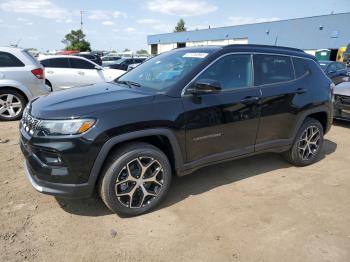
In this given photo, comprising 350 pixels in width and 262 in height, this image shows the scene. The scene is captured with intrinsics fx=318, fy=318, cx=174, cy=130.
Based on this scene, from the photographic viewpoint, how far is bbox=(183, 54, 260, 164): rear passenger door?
11.6ft

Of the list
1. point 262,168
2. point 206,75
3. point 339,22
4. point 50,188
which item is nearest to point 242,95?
point 206,75

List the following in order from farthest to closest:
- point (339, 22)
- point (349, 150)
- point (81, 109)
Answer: point (339, 22), point (349, 150), point (81, 109)

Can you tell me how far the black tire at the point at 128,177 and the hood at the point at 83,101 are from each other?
0.47 meters

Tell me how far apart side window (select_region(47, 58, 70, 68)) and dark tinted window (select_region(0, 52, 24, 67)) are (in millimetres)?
2732

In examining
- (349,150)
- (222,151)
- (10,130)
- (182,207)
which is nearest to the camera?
(182,207)

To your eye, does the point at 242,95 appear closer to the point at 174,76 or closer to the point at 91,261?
the point at 174,76

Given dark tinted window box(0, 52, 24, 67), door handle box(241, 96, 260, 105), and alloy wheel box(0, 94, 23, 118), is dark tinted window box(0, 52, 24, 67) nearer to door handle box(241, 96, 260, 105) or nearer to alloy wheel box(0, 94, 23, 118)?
alloy wheel box(0, 94, 23, 118)

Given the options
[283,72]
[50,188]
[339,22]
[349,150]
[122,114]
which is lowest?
[349,150]

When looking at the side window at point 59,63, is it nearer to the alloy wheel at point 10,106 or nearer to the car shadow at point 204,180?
the alloy wheel at point 10,106

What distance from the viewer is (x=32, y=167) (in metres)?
3.12

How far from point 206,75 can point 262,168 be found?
6.39ft

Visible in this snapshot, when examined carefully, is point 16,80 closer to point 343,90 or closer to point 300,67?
point 300,67

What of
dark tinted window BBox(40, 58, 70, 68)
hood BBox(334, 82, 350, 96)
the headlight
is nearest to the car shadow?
the headlight

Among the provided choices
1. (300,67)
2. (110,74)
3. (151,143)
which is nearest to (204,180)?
(151,143)
